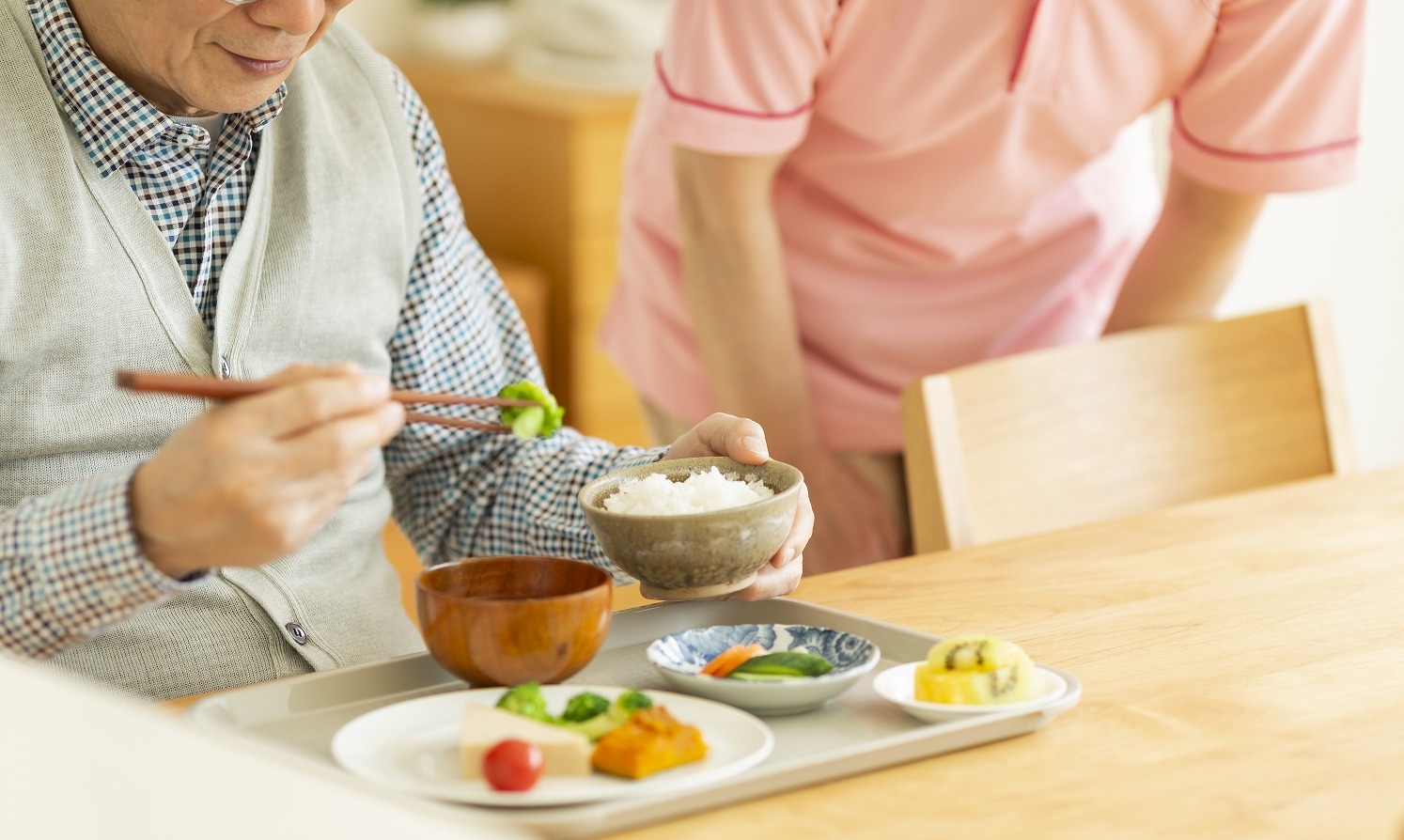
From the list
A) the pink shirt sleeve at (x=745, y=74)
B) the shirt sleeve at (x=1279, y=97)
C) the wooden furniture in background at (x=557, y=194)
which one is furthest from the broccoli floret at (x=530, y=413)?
the wooden furniture in background at (x=557, y=194)

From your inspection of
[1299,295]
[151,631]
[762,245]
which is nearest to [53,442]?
[151,631]

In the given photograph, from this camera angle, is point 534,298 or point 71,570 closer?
point 71,570

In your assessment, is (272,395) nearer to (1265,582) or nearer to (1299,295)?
(1265,582)

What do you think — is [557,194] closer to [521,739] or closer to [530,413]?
[530,413]

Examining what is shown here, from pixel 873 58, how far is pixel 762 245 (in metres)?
0.23

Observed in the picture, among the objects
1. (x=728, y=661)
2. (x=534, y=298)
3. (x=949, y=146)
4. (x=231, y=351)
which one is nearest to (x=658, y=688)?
(x=728, y=661)

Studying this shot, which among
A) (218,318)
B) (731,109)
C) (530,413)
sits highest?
(731,109)

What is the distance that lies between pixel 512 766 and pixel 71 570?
306 millimetres

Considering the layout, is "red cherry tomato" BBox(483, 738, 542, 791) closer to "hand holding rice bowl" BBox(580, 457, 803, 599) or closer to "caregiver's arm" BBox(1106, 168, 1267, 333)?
"hand holding rice bowl" BBox(580, 457, 803, 599)

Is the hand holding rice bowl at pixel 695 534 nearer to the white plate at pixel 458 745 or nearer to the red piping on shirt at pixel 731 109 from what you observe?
the white plate at pixel 458 745

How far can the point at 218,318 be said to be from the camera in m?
1.20

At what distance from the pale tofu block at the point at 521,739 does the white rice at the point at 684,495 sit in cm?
21

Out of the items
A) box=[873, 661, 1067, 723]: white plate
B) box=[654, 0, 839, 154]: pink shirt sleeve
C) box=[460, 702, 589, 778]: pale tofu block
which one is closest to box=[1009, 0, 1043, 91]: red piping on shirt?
box=[654, 0, 839, 154]: pink shirt sleeve

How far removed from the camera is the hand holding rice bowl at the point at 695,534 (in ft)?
3.35
